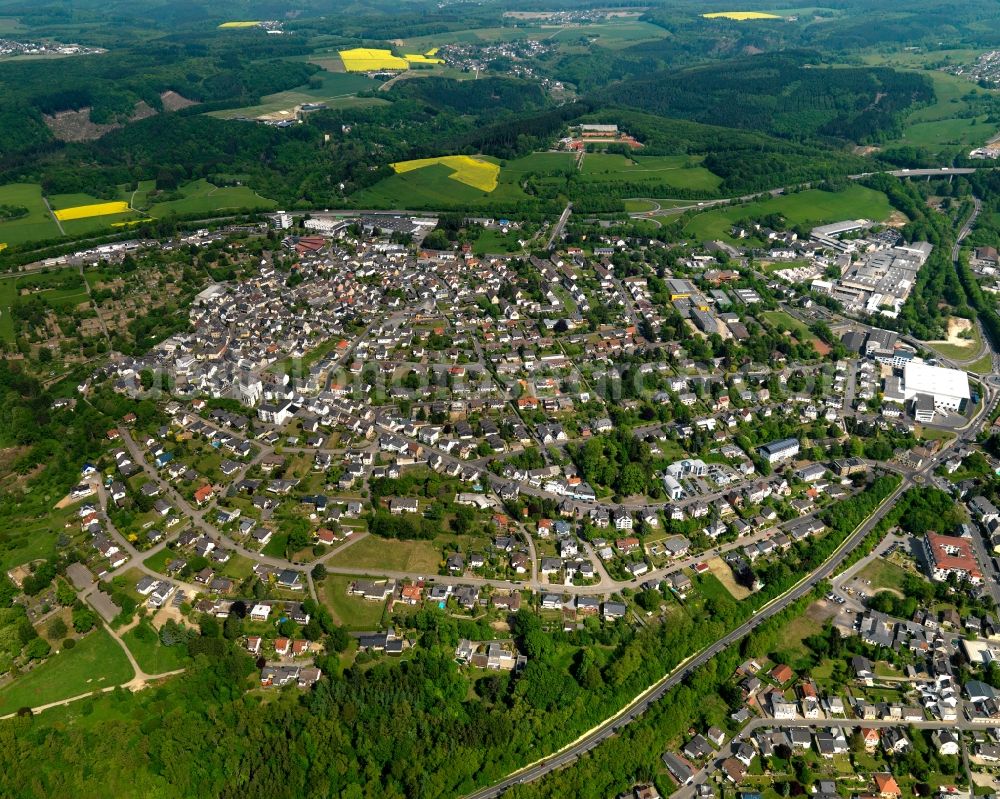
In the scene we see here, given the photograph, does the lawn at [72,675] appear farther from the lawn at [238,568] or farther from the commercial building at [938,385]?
the commercial building at [938,385]

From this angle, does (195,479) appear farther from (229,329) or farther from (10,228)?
(10,228)

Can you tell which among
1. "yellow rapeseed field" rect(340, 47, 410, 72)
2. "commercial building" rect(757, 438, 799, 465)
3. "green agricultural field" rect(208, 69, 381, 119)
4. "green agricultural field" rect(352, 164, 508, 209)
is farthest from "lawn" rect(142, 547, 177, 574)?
"yellow rapeseed field" rect(340, 47, 410, 72)

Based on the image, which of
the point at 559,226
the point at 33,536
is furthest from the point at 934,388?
the point at 33,536

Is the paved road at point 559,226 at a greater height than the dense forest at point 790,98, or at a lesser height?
lesser

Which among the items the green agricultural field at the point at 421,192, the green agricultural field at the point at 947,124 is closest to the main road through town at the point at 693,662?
the green agricultural field at the point at 421,192

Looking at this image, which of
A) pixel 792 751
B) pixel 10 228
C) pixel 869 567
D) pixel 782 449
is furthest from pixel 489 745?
pixel 10 228

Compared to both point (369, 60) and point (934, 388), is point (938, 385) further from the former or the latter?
point (369, 60)
